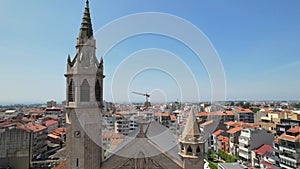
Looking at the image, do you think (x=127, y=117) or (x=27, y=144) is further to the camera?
(x=127, y=117)

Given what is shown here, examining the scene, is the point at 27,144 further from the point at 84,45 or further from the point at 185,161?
Result: the point at 185,161

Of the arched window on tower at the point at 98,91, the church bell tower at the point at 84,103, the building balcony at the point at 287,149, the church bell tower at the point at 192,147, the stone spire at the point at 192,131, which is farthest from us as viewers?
the building balcony at the point at 287,149

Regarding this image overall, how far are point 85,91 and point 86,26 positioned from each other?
5.70 metres

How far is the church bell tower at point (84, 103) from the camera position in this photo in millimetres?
15133

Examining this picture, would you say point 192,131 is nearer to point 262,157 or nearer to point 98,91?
point 98,91

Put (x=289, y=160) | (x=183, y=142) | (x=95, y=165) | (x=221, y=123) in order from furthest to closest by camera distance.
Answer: (x=221, y=123) → (x=289, y=160) → (x=183, y=142) → (x=95, y=165)

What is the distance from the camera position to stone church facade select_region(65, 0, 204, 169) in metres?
15.2

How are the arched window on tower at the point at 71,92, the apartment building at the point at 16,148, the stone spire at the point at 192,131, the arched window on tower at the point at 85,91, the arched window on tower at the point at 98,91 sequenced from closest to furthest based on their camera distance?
the arched window on tower at the point at 85,91
the arched window on tower at the point at 71,92
the stone spire at the point at 192,131
the arched window on tower at the point at 98,91
the apartment building at the point at 16,148

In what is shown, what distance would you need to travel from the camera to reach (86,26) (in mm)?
16938

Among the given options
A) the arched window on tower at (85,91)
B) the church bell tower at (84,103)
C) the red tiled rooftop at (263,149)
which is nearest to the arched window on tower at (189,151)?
the church bell tower at (84,103)

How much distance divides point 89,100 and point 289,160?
3661cm

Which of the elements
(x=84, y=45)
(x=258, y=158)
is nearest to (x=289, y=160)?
(x=258, y=158)

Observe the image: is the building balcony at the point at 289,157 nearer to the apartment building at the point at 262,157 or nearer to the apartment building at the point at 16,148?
the apartment building at the point at 262,157

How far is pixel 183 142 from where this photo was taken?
53.0ft
